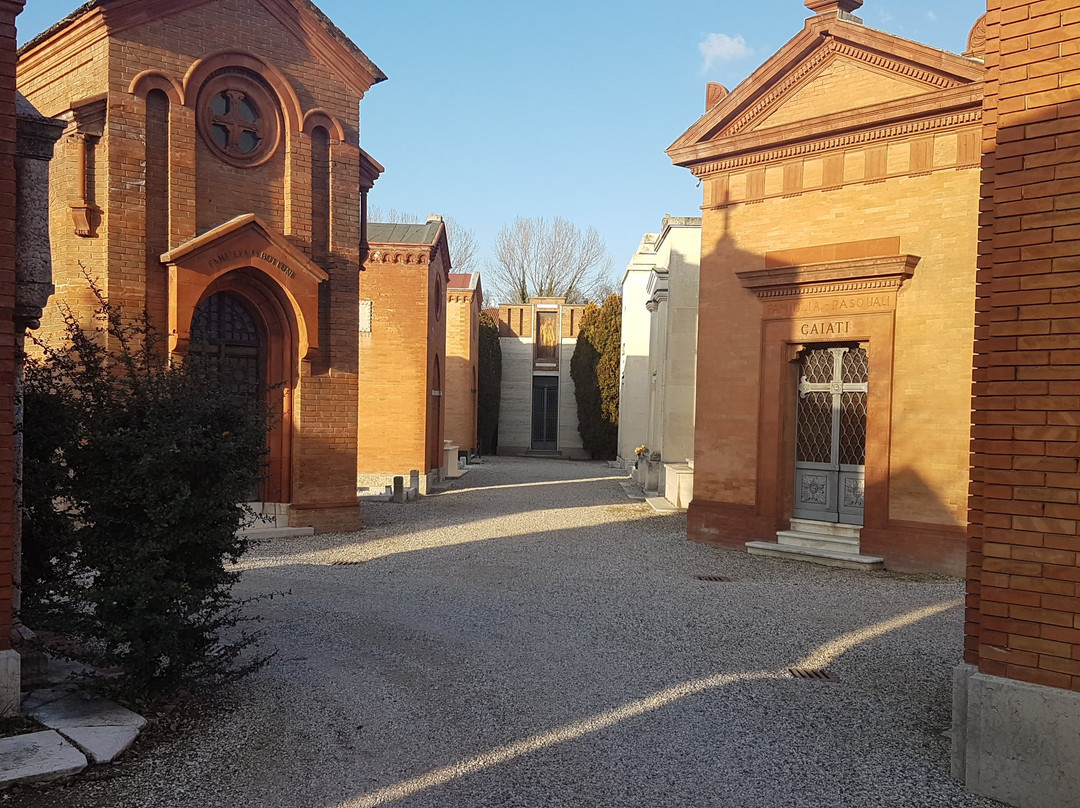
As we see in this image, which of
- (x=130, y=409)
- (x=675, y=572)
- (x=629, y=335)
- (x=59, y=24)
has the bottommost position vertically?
(x=675, y=572)

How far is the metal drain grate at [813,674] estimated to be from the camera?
6.36m

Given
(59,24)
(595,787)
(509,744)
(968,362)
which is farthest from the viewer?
(59,24)

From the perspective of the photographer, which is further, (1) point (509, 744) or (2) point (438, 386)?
(2) point (438, 386)

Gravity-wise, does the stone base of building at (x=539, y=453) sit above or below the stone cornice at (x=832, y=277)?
below

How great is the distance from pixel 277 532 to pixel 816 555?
7962mm

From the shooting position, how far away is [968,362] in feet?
34.0

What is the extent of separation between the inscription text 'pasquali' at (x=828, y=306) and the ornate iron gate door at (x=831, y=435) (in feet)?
2.01

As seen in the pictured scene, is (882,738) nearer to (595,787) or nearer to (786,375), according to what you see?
(595,787)

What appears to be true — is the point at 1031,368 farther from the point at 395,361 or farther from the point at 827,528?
the point at 395,361

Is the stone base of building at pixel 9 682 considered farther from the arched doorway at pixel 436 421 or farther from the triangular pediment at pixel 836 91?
the arched doorway at pixel 436 421

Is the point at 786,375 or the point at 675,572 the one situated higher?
the point at 786,375

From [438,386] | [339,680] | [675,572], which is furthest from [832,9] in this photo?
[438,386]

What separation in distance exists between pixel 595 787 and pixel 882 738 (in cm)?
200

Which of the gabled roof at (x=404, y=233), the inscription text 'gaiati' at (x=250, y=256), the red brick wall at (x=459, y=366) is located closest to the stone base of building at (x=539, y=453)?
the red brick wall at (x=459, y=366)
